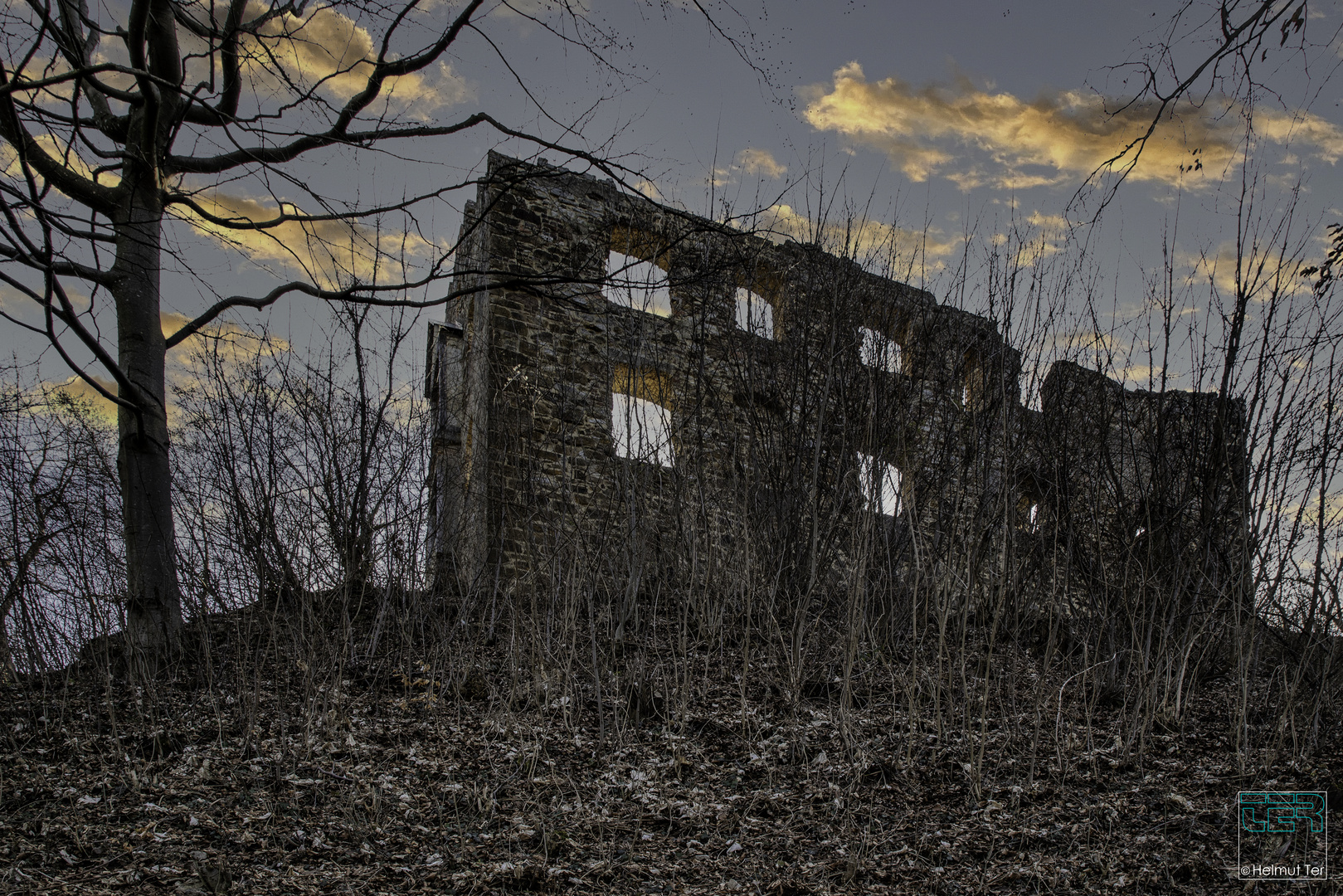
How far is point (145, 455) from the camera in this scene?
4379 millimetres

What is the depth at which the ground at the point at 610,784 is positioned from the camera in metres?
2.55

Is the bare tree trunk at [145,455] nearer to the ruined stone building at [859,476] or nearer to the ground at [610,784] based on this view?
the ground at [610,784]

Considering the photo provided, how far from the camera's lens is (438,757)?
339 centimetres

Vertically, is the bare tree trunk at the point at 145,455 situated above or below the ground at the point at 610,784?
above

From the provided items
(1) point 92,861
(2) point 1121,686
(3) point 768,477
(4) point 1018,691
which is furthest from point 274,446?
(2) point 1121,686

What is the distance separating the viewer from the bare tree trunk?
14.1 feet

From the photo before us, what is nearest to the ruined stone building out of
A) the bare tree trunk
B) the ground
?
the ground

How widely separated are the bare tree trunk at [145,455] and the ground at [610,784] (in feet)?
1.16

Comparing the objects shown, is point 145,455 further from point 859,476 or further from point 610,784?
point 859,476

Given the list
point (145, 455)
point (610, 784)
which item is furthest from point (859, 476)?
point (145, 455)

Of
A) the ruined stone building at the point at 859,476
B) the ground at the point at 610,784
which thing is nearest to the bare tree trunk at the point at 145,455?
the ground at the point at 610,784

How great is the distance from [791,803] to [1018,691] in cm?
163

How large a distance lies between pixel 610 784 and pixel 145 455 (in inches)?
124

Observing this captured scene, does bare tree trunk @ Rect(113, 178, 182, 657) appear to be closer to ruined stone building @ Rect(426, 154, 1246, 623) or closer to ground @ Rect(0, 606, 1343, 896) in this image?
ground @ Rect(0, 606, 1343, 896)
